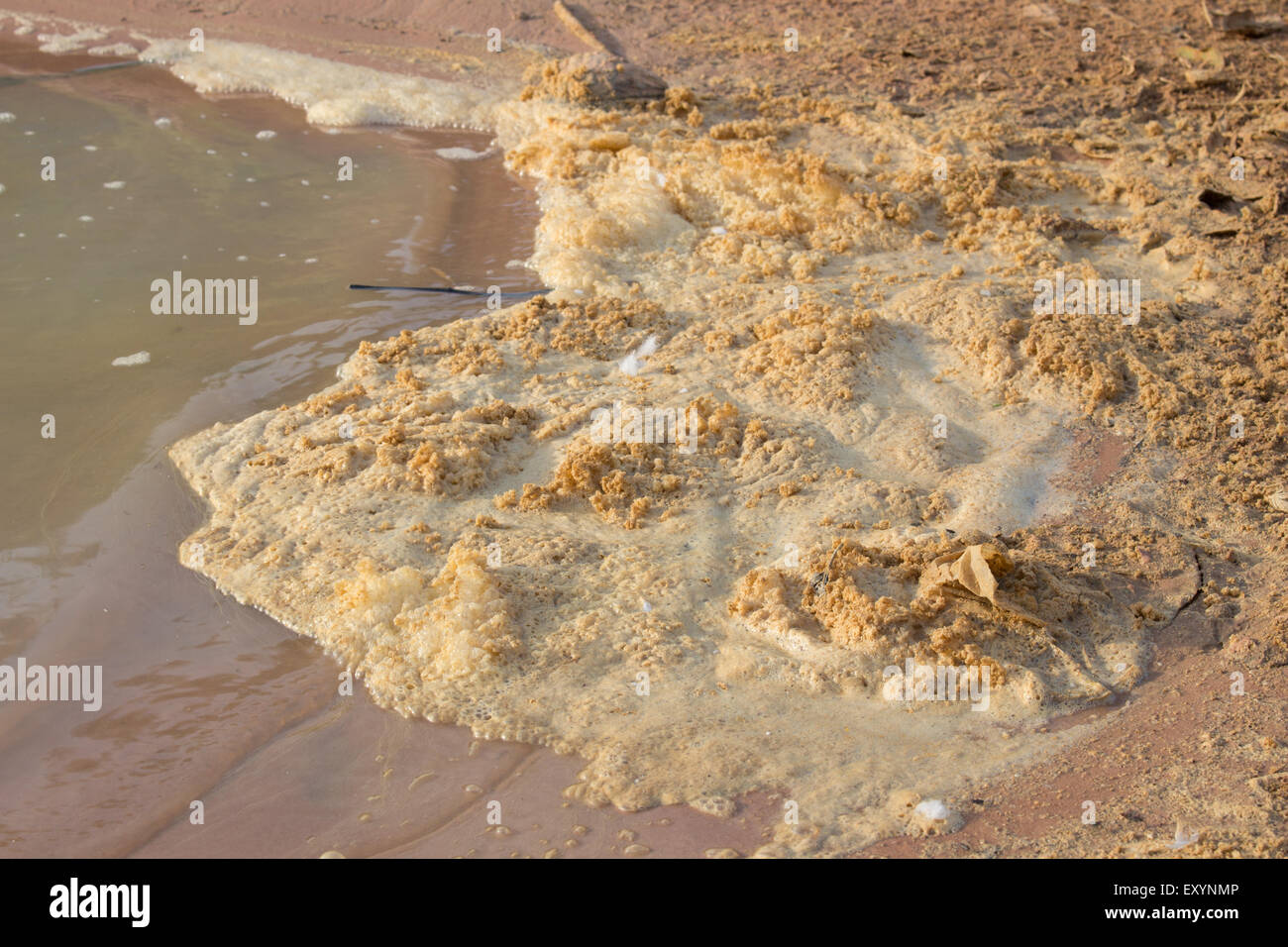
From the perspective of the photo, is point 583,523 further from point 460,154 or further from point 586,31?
point 586,31

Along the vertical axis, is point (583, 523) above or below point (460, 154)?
below

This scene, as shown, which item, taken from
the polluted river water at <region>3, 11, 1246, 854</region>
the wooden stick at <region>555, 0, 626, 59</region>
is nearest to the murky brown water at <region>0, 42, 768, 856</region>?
the polluted river water at <region>3, 11, 1246, 854</region>

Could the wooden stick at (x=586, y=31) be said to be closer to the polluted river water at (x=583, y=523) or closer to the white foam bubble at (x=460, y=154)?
the white foam bubble at (x=460, y=154)

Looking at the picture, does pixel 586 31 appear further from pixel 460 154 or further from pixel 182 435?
pixel 182 435

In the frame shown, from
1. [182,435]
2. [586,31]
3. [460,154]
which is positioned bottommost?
[182,435]

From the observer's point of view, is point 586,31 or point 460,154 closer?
point 460,154

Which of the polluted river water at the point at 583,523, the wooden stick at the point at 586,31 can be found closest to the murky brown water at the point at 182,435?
the polluted river water at the point at 583,523

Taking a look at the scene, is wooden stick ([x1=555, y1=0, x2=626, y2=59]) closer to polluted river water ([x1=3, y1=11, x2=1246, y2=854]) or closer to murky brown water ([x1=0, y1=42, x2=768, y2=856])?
murky brown water ([x1=0, y1=42, x2=768, y2=856])

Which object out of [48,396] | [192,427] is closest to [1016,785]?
[192,427]

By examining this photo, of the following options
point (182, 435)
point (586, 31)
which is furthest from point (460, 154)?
point (182, 435)

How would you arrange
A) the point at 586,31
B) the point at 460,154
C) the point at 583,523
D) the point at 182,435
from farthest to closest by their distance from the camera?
the point at 586,31, the point at 460,154, the point at 182,435, the point at 583,523

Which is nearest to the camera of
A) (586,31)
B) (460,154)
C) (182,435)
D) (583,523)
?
(583,523)
